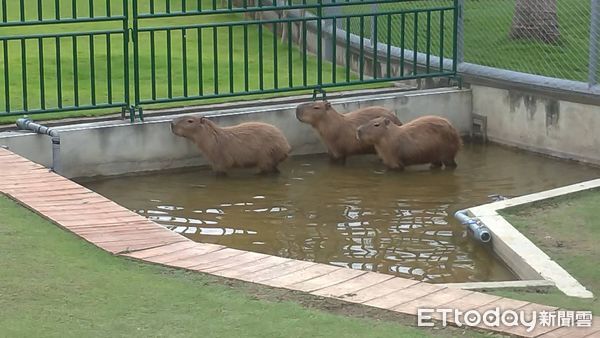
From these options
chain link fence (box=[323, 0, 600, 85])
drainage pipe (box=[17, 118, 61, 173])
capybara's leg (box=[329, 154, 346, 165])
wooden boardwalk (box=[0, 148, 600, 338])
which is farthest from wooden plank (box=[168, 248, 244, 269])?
chain link fence (box=[323, 0, 600, 85])

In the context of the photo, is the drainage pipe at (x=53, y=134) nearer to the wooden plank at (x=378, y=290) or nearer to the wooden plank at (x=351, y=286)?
the wooden plank at (x=351, y=286)

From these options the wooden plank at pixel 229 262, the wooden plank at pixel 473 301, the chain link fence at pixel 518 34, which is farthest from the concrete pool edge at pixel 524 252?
the chain link fence at pixel 518 34

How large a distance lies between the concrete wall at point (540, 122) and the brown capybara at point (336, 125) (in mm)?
1396

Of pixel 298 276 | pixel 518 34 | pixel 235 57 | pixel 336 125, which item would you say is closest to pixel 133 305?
pixel 298 276

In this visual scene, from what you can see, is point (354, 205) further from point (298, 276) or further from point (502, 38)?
point (502, 38)

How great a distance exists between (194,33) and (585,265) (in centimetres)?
1086

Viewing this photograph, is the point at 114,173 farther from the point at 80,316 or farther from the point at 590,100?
the point at 80,316

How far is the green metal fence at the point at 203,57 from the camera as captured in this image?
10992mm

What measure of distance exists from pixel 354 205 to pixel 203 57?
17.9 feet

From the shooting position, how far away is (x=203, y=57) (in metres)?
14.6

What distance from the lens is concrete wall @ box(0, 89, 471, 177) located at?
1048 cm

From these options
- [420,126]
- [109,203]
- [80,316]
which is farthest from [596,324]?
[420,126]

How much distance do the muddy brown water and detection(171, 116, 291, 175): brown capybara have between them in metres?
0.16

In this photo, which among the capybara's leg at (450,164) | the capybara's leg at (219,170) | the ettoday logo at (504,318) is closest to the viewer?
the ettoday logo at (504,318)
